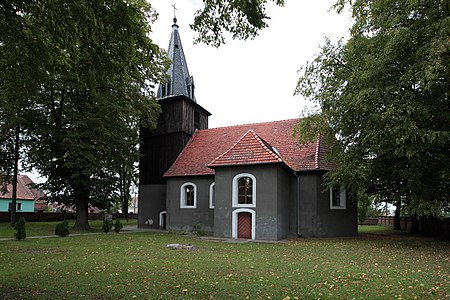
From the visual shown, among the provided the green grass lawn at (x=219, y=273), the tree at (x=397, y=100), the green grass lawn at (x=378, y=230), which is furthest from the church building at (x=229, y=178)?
the green grass lawn at (x=378, y=230)

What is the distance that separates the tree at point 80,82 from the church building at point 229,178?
2.50 meters

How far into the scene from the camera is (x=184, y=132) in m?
26.2

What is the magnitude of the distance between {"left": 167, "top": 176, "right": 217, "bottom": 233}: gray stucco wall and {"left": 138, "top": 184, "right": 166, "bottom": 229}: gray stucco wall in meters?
1.81

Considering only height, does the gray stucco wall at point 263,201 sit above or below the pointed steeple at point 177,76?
below

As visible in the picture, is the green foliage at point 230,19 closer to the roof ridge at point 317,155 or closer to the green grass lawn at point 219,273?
the green grass lawn at point 219,273

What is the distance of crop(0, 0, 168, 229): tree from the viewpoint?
22.1ft

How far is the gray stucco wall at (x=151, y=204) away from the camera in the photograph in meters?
26.1

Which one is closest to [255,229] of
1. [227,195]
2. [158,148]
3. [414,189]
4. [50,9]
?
[227,195]

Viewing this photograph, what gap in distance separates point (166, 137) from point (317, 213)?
1248 centimetres

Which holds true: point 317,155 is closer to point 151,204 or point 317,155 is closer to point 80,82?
point 151,204


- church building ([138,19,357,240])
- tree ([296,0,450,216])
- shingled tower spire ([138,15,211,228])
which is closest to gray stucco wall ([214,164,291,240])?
church building ([138,19,357,240])

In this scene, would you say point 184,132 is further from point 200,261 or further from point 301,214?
point 200,261

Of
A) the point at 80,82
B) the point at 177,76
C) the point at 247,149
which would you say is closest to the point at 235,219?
the point at 247,149

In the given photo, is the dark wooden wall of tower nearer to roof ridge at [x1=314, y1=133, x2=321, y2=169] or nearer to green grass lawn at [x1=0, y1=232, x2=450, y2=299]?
roof ridge at [x1=314, y1=133, x2=321, y2=169]
